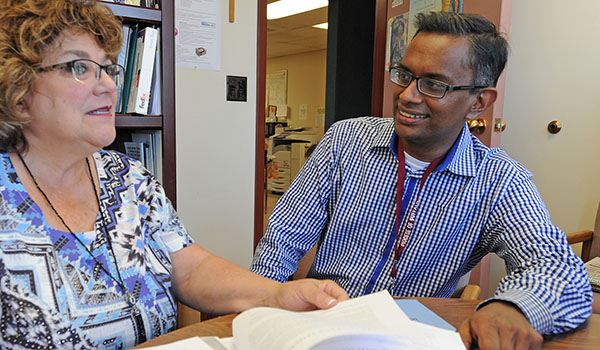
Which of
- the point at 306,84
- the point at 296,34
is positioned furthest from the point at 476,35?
the point at 306,84

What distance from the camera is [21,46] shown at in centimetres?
92

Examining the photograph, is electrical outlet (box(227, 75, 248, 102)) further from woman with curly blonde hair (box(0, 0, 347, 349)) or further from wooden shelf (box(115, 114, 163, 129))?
woman with curly blonde hair (box(0, 0, 347, 349))

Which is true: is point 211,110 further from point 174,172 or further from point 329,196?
point 329,196

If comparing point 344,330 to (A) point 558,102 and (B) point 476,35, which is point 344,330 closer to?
(B) point 476,35

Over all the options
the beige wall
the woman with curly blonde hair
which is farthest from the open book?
the beige wall

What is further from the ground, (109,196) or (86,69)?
(86,69)

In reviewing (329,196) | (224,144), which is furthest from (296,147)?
(329,196)

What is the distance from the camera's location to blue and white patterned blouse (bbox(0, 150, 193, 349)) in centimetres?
83

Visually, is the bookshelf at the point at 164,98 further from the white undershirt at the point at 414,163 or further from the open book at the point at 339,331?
the open book at the point at 339,331

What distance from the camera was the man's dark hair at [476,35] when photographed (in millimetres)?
1242

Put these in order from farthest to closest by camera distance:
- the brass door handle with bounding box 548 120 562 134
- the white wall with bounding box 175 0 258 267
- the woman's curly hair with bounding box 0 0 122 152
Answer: the brass door handle with bounding box 548 120 562 134, the white wall with bounding box 175 0 258 267, the woman's curly hair with bounding box 0 0 122 152

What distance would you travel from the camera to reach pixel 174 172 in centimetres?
206

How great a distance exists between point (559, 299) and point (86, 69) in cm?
114

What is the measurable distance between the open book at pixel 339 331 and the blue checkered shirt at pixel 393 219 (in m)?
0.42
